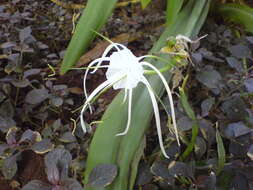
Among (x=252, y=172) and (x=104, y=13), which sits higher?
(x=104, y=13)

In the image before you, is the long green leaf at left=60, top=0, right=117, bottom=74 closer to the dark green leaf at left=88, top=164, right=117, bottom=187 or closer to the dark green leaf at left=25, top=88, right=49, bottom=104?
the dark green leaf at left=25, top=88, right=49, bottom=104

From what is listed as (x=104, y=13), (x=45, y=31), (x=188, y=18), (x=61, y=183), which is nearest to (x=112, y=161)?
(x=61, y=183)

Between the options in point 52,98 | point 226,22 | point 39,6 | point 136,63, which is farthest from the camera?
point 39,6

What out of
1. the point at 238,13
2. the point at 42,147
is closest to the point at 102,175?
the point at 42,147

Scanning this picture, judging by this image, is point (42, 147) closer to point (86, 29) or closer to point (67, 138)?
point (67, 138)

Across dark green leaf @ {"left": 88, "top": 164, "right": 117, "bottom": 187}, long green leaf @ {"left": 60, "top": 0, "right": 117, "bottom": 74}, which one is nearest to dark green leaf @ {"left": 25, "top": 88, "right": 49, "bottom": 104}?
long green leaf @ {"left": 60, "top": 0, "right": 117, "bottom": 74}

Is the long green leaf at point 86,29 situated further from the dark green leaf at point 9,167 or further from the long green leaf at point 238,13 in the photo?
the long green leaf at point 238,13

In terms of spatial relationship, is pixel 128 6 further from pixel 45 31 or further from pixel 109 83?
pixel 109 83
